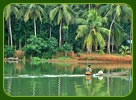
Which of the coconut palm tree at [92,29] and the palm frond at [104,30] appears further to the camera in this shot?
the palm frond at [104,30]

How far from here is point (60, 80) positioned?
6.65 metres

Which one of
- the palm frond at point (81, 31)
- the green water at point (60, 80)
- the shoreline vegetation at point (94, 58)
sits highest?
the palm frond at point (81, 31)

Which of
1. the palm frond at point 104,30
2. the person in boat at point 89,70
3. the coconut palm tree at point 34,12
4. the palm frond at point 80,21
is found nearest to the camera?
the person in boat at point 89,70

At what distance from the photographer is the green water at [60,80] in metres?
5.44

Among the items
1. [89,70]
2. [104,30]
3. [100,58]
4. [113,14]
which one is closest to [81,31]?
[104,30]

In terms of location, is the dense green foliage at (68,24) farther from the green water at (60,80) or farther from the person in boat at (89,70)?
the person in boat at (89,70)

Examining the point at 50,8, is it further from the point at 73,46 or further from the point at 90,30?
the point at 73,46

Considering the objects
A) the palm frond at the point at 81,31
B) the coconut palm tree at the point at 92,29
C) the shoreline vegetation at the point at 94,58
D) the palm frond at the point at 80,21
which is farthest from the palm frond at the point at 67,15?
the shoreline vegetation at the point at 94,58

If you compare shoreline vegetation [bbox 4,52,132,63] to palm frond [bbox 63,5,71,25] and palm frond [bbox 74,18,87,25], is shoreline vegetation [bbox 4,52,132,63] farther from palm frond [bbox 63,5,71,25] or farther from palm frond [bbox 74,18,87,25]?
palm frond [bbox 63,5,71,25]

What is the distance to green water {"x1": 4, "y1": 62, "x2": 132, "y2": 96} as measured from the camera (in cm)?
544

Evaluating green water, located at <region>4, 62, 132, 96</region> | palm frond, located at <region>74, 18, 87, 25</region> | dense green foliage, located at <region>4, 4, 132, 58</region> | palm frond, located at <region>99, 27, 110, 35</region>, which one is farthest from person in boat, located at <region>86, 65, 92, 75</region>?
palm frond, located at <region>99, 27, 110, 35</region>

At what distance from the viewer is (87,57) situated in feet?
26.5

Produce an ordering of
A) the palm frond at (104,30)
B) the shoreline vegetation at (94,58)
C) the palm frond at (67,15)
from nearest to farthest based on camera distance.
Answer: the shoreline vegetation at (94,58) → the palm frond at (104,30) → the palm frond at (67,15)

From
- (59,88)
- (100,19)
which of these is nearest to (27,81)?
(59,88)
